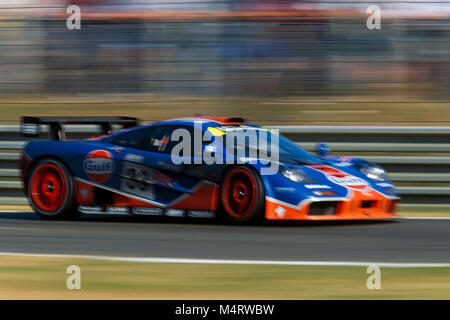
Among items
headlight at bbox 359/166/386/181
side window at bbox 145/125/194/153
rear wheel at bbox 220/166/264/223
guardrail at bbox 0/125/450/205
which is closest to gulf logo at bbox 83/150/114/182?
side window at bbox 145/125/194/153

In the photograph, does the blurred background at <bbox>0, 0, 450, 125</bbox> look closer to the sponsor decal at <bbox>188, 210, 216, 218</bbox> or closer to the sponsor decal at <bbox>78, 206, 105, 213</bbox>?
the sponsor decal at <bbox>78, 206, 105, 213</bbox>

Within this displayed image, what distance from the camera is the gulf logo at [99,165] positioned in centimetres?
890

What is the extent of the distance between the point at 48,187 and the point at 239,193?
221cm

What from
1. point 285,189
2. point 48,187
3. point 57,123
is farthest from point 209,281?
point 57,123

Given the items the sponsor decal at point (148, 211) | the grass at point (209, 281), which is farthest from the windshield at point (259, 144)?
the grass at point (209, 281)

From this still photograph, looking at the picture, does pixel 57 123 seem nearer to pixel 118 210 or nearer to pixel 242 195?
pixel 118 210

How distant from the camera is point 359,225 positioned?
833 centimetres

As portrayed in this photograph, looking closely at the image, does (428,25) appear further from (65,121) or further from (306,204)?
(65,121)

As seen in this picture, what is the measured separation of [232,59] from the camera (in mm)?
10633

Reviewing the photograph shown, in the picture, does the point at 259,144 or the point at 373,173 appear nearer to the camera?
the point at 259,144

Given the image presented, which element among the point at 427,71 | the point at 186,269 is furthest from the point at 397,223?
the point at 186,269

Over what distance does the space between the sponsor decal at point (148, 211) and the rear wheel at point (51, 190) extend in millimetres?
750

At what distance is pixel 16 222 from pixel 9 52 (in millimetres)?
3226

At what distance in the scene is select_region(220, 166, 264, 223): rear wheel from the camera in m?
8.03
